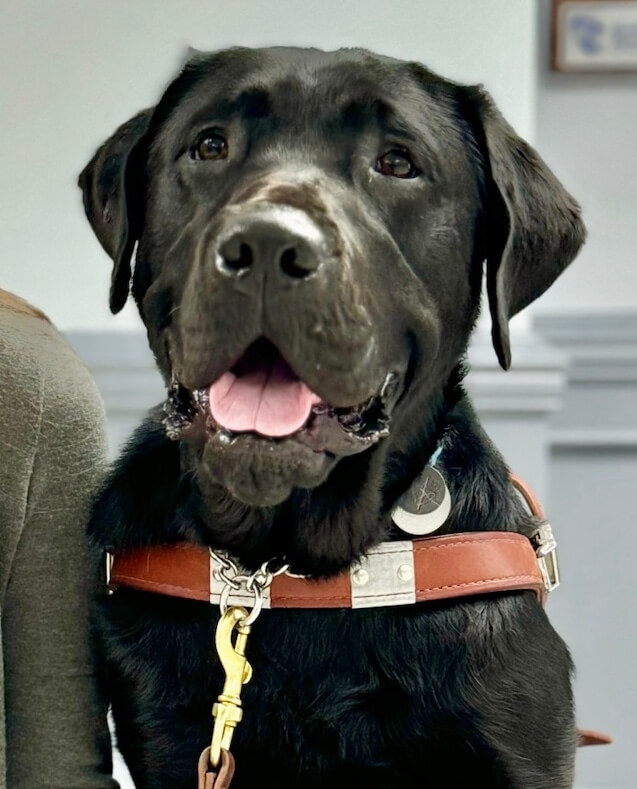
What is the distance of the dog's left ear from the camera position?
1043 mm

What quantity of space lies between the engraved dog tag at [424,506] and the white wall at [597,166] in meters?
1.12

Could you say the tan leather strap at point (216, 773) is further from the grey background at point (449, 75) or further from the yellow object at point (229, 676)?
the grey background at point (449, 75)

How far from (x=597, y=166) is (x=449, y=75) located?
466 mm

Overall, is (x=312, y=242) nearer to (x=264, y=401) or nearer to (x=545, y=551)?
(x=264, y=401)

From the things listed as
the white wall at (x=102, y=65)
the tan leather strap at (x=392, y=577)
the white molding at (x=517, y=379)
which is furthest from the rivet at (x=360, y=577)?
the white wall at (x=102, y=65)

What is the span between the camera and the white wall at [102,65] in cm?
178

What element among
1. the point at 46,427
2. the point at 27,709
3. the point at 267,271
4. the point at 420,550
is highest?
the point at 267,271

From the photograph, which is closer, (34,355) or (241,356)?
(241,356)

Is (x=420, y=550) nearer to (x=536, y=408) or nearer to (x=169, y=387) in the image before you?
(x=169, y=387)

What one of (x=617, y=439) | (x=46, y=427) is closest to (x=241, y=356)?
(x=46, y=427)

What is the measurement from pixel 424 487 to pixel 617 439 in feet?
3.83

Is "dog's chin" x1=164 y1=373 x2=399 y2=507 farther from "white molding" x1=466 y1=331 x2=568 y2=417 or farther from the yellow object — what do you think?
"white molding" x1=466 y1=331 x2=568 y2=417

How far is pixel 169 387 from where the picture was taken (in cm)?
99

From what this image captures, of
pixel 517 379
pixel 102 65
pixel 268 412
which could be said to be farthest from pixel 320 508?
pixel 102 65
